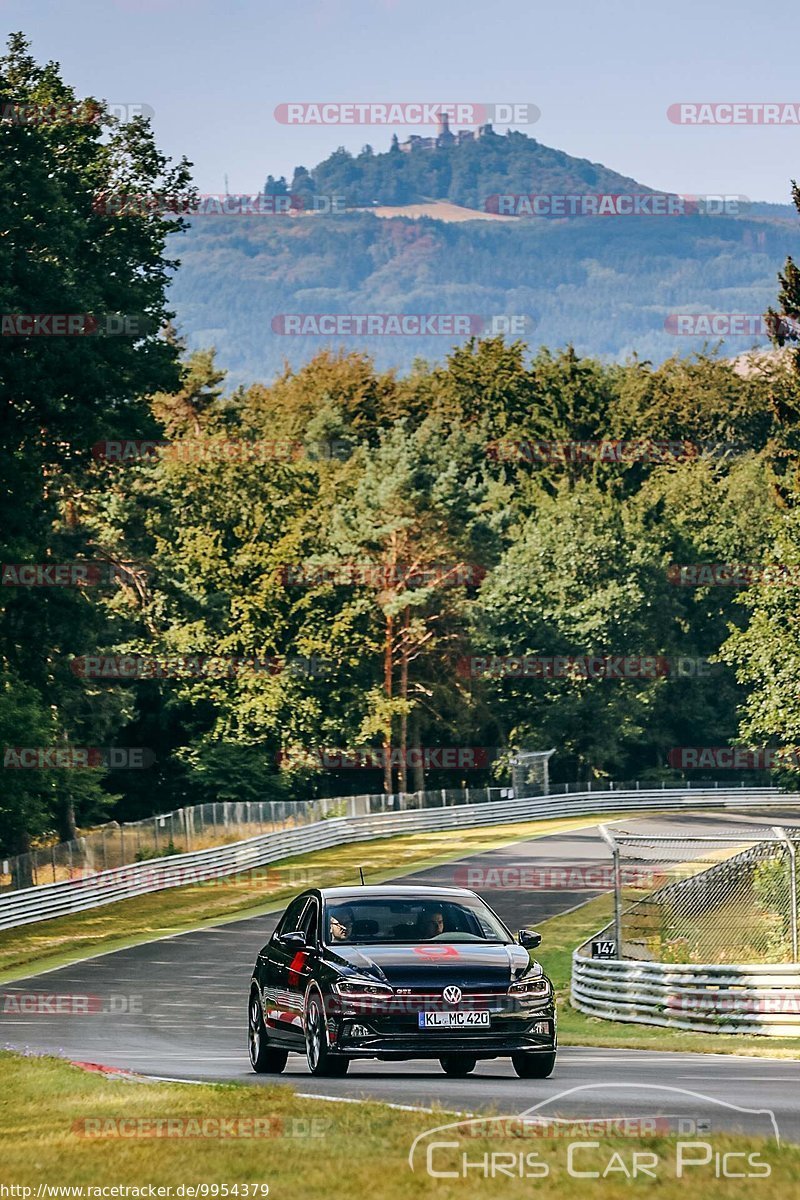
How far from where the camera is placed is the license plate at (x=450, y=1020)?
1474cm

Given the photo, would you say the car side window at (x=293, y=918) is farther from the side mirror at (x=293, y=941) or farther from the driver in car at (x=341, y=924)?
the driver in car at (x=341, y=924)

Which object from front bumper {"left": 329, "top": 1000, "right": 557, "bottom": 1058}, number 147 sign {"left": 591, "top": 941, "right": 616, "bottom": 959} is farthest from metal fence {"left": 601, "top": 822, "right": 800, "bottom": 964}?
front bumper {"left": 329, "top": 1000, "right": 557, "bottom": 1058}

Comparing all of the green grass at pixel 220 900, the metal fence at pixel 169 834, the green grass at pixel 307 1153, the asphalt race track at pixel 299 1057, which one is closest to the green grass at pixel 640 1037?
the asphalt race track at pixel 299 1057

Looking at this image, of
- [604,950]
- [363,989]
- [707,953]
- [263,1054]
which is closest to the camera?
[363,989]

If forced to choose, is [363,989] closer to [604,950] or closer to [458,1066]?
[458,1066]

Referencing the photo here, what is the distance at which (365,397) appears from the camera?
111 meters

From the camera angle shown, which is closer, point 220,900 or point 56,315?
point 56,315

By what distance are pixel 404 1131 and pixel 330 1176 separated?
158 centimetres

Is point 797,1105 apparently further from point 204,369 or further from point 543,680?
point 204,369

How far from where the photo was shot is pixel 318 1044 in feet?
50.2

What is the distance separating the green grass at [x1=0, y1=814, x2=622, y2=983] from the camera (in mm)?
41500

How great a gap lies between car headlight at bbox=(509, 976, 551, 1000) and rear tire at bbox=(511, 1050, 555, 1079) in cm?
50

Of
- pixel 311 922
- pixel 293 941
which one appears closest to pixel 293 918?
pixel 293 941

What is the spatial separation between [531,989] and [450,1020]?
72 cm
